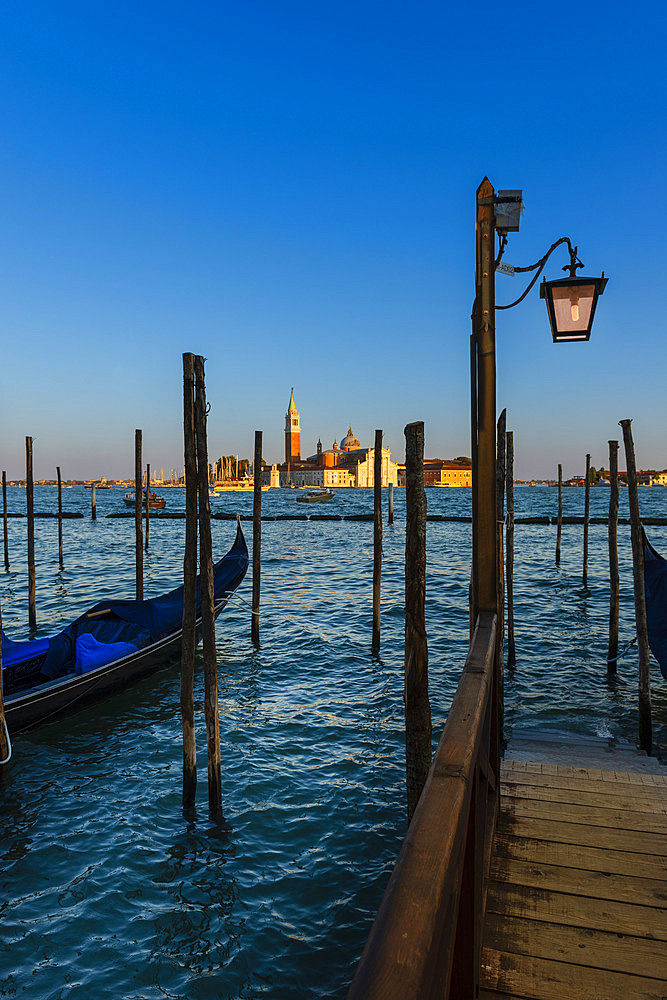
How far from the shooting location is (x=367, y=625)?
391 inches

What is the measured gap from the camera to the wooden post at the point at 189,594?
401cm

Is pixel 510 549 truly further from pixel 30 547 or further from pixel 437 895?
pixel 437 895

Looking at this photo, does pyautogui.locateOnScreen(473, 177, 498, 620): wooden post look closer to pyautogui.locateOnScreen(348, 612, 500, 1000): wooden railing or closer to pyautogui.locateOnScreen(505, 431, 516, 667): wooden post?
pyautogui.locateOnScreen(348, 612, 500, 1000): wooden railing

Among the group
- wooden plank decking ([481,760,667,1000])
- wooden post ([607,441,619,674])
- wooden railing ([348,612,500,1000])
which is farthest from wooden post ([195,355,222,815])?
wooden post ([607,441,619,674])

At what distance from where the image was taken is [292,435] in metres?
108

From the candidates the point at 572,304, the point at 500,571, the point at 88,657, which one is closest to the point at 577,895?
the point at 500,571

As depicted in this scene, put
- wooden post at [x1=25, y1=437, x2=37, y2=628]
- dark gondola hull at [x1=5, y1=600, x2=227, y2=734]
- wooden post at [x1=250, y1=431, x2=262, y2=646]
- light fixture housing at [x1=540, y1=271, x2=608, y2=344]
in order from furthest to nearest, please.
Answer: wooden post at [x1=25, y1=437, x2=37, y2=628] → wooden post at [x1=250, y1=431, x2=262, y2=646] → dark gondola hull at [x1=5, y1=600, x2=227, y2=734] → light fixture housing at [x1=540, y1=271, x2=608, y2=344]

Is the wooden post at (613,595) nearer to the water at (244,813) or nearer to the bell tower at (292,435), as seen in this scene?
the water at (244,813)

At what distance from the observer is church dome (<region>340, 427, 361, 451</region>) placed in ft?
374

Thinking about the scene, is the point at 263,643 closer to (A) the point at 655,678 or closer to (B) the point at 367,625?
(B) the point at 367,625

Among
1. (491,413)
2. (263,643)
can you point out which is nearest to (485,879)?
(491,413)

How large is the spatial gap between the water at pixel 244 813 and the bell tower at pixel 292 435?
97.6 meters

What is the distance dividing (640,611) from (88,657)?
4.95m

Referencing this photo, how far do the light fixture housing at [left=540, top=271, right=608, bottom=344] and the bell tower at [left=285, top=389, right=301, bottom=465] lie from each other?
342ft
